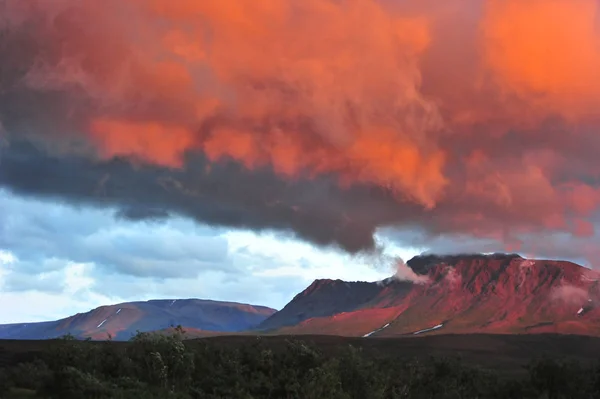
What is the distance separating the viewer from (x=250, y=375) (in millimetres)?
64812

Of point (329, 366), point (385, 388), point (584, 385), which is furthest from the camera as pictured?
point (584, 385)

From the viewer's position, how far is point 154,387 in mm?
52844

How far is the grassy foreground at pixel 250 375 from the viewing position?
5088 cm

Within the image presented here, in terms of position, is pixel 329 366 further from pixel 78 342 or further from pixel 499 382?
Answer: pixel 499 382

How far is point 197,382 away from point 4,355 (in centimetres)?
14297

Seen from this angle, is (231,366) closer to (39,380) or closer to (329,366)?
(329,366)

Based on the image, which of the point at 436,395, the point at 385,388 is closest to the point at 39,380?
the point at 385,388

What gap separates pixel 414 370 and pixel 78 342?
35.5 m

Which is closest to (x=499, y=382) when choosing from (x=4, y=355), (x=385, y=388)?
(x=385, y=388)

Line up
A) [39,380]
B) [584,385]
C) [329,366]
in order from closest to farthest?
[39,380]
[329,366]
[584,385]

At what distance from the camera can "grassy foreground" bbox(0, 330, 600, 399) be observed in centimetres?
5088

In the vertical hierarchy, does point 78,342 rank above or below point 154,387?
above

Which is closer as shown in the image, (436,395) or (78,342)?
(78,342)

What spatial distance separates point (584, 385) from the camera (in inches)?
2844
